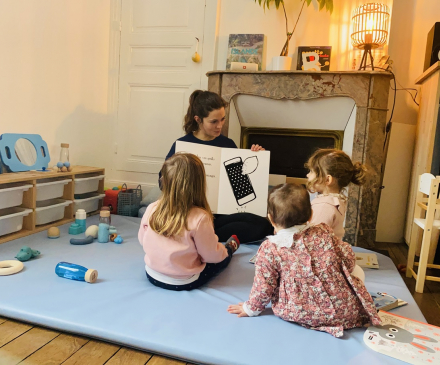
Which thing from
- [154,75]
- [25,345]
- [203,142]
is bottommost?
[25,345]

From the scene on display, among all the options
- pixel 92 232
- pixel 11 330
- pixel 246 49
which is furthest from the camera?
pixel 246 49

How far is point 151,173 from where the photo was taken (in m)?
3.12

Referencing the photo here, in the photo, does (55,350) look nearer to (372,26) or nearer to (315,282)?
(315,282)

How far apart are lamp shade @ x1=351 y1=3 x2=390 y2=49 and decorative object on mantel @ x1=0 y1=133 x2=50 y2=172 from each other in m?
2.17

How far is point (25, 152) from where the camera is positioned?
7.45ft

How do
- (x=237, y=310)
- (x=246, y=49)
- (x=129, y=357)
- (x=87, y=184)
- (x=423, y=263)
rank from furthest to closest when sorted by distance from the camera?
(x=246, y=49) → (x=87, y=184) → (x=423, y=263) → (x=237, y=310) → (x=129, y=357)

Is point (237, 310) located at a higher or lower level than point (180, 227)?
lower

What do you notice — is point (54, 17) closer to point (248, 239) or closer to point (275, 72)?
point (275, 72)

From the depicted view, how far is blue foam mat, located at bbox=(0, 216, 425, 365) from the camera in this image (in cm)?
108

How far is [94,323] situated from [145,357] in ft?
0.69

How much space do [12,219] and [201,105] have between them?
4.03ft

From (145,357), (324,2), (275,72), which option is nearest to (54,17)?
(275,72)

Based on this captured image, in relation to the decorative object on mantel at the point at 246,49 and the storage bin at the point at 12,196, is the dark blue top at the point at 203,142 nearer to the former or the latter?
the decorative object on mantel at the point at 246,49

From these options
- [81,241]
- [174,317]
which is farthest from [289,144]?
[174,317]
